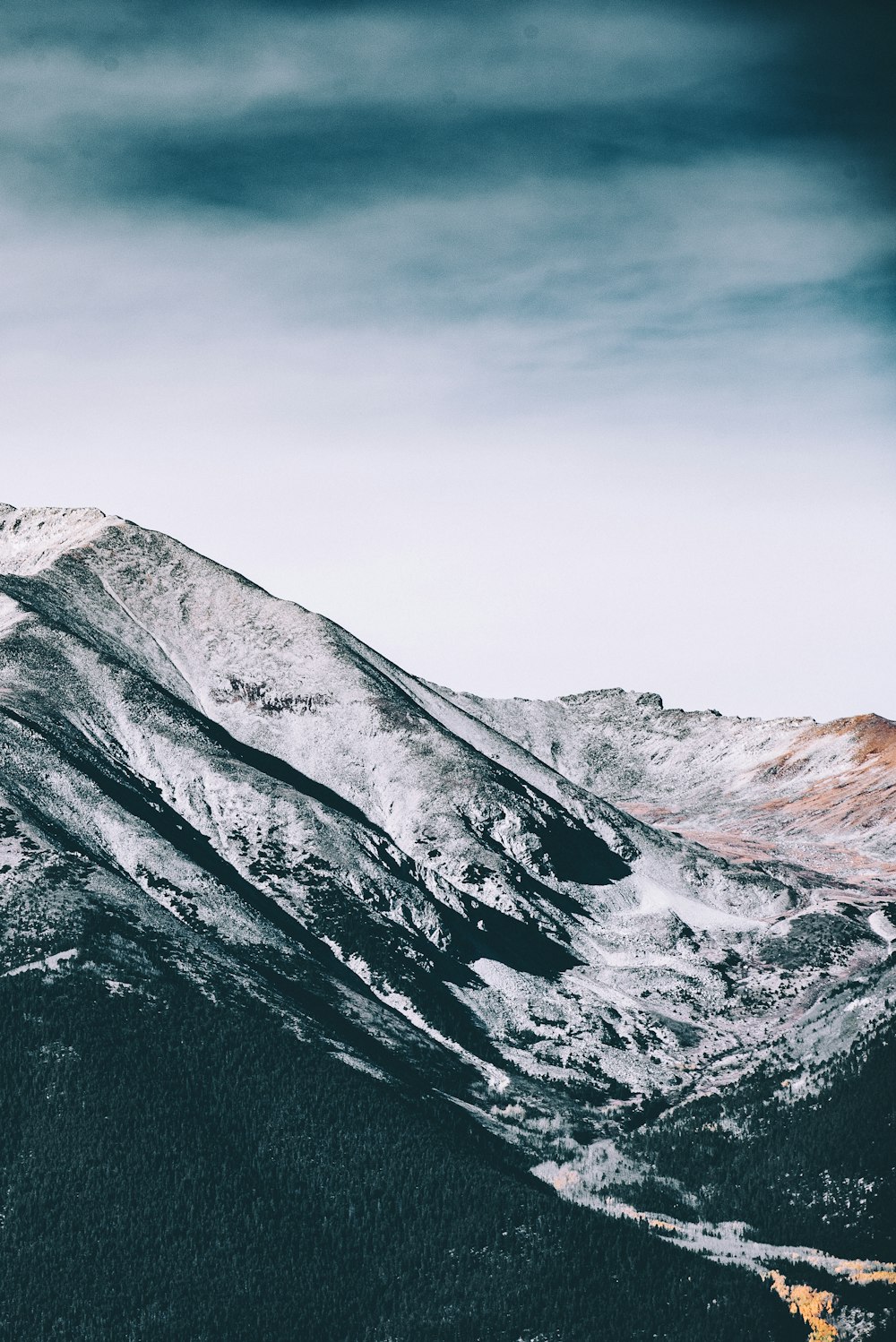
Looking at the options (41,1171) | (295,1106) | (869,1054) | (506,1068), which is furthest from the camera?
(506,1068)

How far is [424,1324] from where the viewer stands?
128250mm

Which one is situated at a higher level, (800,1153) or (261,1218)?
(800,1153)

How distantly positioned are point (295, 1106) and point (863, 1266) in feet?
202

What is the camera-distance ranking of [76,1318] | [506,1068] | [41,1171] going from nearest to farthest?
[76,1318] < [41,1171] < [506,1068]

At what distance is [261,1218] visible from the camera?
447 ft

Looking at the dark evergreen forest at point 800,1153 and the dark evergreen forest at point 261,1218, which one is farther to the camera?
the dark evergreen forest at point 800,1153

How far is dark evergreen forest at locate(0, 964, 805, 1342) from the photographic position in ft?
416

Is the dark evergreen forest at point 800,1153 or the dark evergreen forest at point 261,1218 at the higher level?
the dark evergreen forest at point 800,1153

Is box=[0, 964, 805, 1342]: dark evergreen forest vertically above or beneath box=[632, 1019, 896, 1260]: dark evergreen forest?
beneath

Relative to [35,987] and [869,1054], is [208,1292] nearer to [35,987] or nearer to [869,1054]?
[35,987]

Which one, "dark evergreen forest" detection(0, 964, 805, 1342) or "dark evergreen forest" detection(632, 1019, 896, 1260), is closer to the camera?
Result: "dark evergreen forest" detection(0, 964, 805, 1342)

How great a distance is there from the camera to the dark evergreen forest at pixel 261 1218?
126688 millimetres

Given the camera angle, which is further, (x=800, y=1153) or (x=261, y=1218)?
(x=800, y=1153)

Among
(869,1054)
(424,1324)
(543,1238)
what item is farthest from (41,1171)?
(869,1054)
